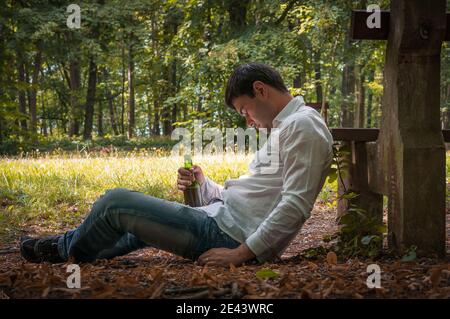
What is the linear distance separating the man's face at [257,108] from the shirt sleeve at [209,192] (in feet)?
2.33

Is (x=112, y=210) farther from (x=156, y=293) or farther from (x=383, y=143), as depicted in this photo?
(x=383, y=143)

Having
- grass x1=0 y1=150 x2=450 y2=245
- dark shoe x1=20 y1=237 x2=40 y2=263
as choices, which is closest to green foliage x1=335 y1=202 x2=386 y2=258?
dark shoe x1=20 y1=237 x2=40 y2=263

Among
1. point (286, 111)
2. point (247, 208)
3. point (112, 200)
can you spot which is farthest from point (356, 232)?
point (112, 200)

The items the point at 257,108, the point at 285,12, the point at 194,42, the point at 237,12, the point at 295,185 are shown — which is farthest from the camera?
the point at 194,42

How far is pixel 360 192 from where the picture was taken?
3.91 metres

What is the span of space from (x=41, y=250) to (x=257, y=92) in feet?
5.63

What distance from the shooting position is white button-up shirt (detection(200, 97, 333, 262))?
3.04 metres

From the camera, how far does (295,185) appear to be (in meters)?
3.02

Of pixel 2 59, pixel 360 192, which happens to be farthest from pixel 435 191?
pixel 2 59

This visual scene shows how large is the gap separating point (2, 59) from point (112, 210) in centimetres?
1513

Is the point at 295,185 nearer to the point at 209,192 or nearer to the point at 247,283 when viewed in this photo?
the point at 247,283

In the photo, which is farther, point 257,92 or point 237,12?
point 237,12

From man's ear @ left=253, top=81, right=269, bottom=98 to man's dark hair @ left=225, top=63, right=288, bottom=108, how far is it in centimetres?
2

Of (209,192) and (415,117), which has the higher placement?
(415,117)
